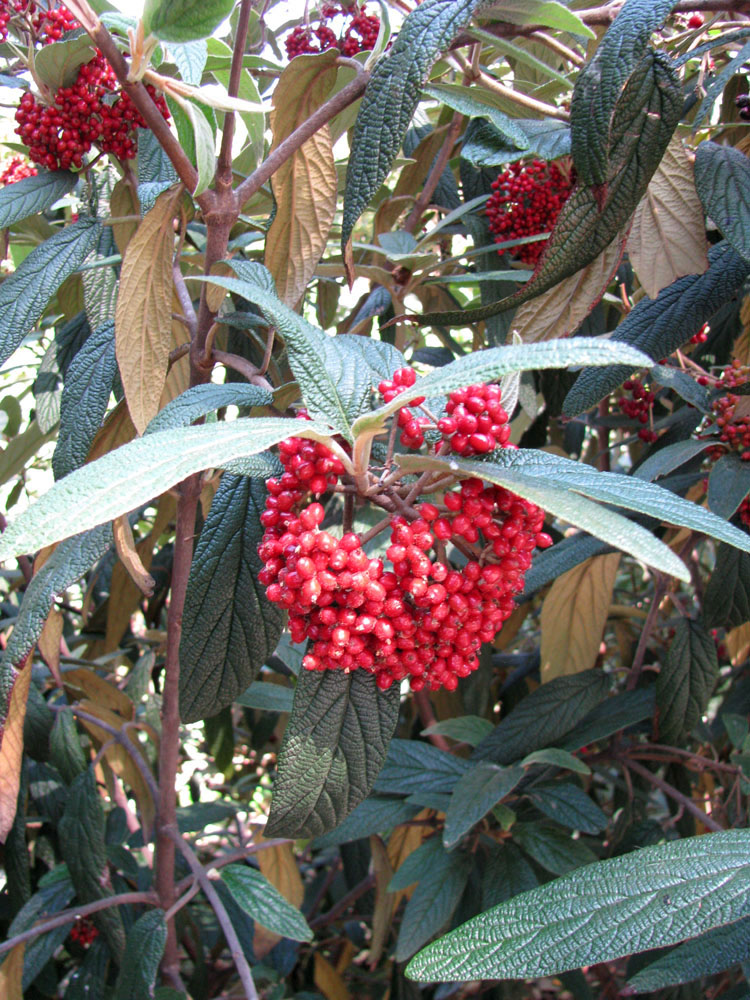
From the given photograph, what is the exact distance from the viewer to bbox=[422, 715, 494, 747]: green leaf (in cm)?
127

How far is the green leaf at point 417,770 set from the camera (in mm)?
1252

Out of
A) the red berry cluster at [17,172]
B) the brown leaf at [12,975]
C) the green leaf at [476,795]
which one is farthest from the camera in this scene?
the red berry cluster at [17,172]

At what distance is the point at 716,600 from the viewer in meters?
1.19

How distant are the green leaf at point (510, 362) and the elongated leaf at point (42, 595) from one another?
13.6 inches

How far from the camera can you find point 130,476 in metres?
0.47

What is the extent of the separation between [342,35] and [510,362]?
135 centimetres

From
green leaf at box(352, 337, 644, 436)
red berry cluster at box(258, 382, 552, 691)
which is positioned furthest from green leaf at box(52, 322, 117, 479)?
green leaf at box(352, 337, 644, 436)

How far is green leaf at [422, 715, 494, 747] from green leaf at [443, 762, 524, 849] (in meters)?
0.12

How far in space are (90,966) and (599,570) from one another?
1070mm

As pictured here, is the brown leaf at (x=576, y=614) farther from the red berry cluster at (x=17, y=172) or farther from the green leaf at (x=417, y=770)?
the red berry cluster at (x=17, y=172)

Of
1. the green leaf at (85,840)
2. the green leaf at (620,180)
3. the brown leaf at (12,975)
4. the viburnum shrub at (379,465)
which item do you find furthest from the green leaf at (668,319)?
the brown leaf at (12,975)

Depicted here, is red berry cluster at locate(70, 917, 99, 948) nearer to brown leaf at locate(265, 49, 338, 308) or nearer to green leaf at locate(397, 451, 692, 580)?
brown leaf at locate(265, 49, 338, 308)

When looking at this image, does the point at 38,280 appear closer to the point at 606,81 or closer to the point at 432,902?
the point at 606,81

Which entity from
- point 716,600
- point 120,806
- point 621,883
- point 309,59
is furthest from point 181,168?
Result: point 120,806
